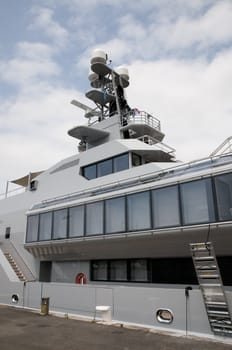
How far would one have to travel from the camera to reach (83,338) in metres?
9.24

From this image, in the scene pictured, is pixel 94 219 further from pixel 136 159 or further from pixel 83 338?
pixel 83 338

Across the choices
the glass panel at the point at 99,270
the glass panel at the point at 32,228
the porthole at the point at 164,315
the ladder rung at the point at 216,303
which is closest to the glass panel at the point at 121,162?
the glass panel at the point at 99,270

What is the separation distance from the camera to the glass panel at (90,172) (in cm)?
1818

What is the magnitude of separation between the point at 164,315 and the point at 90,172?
992 centimetres

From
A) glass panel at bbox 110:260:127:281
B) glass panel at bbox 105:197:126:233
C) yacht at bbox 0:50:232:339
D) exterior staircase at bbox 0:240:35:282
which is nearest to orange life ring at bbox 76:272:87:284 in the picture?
yacht at bbox 0:50:232:339

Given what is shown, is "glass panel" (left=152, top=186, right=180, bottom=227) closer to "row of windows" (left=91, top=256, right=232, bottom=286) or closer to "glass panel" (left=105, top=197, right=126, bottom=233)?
"glass panel" (left=105, top=197, right=126, bottom=233)

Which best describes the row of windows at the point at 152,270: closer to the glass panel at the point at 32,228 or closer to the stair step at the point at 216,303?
the stair step at the point at 216,303

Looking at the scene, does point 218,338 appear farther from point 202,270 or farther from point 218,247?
Result: point 218,247

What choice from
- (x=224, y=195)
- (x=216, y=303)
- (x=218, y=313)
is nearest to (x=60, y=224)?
(x=224, y=195)

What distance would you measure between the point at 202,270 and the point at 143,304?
2832 millimetres

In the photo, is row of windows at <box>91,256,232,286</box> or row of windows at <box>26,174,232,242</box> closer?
row of windows at <box>26,174,232,242</box>

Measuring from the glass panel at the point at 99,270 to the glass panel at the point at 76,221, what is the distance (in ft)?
7.34

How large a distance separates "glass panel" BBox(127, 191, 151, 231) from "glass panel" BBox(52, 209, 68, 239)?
4.38 metres

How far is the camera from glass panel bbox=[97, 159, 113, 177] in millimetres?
17516
